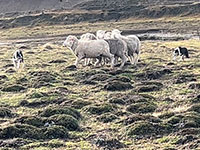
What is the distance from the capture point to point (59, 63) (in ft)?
121

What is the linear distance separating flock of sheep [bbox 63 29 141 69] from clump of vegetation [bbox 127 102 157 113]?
12428 millimetres

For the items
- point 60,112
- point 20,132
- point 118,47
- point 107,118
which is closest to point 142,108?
point 107,118

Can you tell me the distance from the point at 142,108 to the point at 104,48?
1297 centimetres

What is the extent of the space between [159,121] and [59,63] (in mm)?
22225

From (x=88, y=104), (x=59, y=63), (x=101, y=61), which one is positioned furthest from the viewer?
(x=59, y=63)

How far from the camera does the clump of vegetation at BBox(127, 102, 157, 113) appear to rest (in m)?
17.4

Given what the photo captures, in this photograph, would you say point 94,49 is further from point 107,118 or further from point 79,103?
point 107,118

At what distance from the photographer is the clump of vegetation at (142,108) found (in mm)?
17438

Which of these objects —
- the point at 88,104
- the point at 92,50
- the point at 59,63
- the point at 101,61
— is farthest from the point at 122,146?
the point at 59,63

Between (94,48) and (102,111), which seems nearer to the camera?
(102,111)

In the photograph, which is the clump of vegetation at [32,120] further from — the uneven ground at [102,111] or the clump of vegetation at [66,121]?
the clump of vegetation at [66,121]

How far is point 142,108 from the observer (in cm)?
1750

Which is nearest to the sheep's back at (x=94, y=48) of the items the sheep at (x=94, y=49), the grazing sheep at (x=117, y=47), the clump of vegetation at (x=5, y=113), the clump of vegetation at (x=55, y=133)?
the sheep at (x=94, y=49)

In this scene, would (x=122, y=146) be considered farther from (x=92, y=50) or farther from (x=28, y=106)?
(x=92, y=50)
